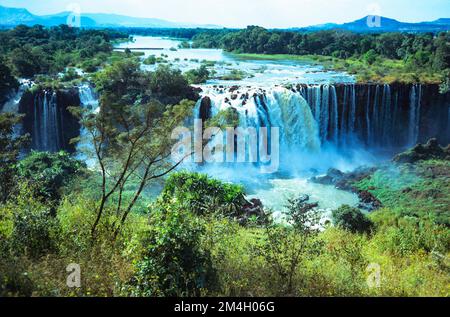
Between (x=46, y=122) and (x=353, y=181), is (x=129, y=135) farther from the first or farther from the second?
(x=46, y=122)

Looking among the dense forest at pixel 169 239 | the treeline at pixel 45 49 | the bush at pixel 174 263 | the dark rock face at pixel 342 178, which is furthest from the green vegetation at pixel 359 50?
the bush at pixel 174 263

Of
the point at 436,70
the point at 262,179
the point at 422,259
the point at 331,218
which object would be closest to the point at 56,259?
the point at 422,259

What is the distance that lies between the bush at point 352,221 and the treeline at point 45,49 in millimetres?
17540

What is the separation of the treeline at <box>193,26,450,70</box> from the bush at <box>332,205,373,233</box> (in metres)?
25.6

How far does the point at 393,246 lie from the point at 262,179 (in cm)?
950

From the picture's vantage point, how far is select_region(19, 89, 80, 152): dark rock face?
21.4 meters

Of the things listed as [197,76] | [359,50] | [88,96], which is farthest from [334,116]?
[359,50]

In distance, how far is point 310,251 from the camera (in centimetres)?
690

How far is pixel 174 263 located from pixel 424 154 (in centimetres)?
1854

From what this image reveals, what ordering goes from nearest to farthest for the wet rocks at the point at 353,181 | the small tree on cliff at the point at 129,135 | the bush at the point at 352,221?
the small tree on cliff at the point at 129,135 < the bush at the point at 352,221 < the wet rocks at the point at 353,181

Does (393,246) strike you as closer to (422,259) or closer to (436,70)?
(422,259)

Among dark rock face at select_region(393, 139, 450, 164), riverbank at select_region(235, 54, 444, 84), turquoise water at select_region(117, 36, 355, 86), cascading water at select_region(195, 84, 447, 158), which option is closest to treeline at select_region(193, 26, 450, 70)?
riverbank at select_region(235, 54, 444, 84)

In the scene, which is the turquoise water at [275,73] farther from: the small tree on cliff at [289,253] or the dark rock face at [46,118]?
the small tree on cliff at [289,253]

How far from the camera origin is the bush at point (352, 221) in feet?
45.3
